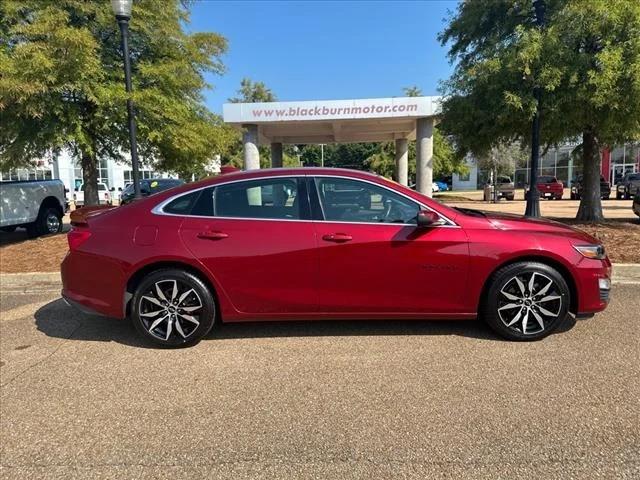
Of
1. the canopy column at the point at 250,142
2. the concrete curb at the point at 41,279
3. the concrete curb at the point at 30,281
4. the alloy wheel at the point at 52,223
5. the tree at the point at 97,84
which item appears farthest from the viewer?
Result: the canopy column at the point at 250,142

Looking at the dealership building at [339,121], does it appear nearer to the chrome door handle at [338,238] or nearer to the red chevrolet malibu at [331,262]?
the red chevrolet malibu at [331,262]

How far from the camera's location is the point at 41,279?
720 centimetres

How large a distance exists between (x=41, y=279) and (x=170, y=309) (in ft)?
13.7

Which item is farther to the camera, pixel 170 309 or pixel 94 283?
pixel 94 283

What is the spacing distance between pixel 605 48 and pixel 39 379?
9843 mm

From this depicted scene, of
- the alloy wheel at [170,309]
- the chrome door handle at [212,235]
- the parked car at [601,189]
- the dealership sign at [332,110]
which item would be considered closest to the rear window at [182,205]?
the chrome door handle at [212,235]

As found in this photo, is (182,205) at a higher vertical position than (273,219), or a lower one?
higher

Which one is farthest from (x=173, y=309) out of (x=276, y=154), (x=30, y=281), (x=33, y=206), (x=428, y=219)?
(x=276, y=154)

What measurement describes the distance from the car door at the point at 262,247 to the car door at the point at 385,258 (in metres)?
0.16

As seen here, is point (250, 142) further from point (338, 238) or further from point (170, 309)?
point (338, 238)

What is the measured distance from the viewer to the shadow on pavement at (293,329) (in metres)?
4.57

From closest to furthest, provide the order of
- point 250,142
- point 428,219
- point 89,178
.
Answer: point 428,219 < point 89,178 < point 250,142

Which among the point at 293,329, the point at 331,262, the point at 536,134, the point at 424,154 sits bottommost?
the point at 293,329

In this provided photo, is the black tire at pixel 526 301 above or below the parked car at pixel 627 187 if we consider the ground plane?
below
